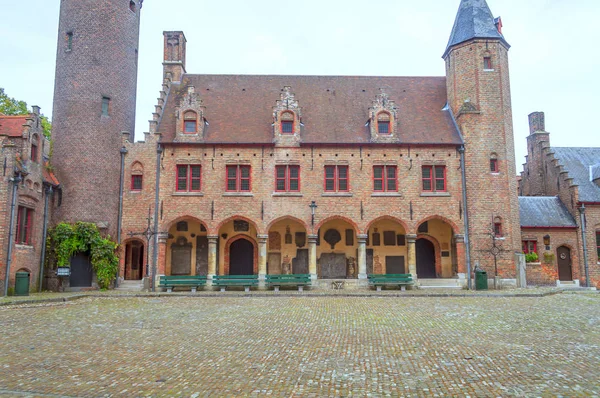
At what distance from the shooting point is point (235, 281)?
2366cm

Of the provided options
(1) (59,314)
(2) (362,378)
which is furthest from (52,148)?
(2) (362,378)

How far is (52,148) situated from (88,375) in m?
20.4

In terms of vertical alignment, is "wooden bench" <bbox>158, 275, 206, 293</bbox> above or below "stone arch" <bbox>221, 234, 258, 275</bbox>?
below

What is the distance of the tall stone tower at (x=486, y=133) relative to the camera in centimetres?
2458

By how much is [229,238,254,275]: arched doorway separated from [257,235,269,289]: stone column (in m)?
2.01

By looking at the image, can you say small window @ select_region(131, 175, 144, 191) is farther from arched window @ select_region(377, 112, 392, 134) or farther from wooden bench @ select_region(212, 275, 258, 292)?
arched window @ select_region(377, 112, 392, 134)

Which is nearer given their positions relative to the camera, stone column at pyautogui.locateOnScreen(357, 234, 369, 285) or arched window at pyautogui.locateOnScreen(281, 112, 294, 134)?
stone column at pyautogui.locateOnScreen(357, 234, 369, 285)

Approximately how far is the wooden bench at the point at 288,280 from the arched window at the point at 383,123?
9.00m

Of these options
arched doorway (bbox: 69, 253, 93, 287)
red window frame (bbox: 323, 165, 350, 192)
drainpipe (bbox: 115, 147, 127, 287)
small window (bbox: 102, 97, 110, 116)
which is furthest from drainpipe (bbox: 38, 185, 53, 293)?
red window frame (bbox: 323, 165, 350, 192)

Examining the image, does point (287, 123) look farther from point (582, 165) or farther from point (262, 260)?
point (582, 165)

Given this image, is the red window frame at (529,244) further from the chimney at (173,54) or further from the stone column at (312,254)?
the chimney at (173,54)

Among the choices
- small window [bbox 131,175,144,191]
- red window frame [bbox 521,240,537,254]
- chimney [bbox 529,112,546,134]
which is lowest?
red window frame [bbox 521,240,537,254]

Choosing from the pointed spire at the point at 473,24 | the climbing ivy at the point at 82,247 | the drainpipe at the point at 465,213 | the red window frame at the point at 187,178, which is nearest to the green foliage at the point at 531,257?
the drainpipe at the point at 465,213

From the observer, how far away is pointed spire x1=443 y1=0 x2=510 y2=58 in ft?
87.1
